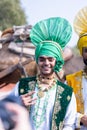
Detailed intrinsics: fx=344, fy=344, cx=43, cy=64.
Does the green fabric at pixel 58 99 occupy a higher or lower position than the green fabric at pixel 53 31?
lower

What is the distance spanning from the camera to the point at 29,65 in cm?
523

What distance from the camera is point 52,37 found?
112 inches

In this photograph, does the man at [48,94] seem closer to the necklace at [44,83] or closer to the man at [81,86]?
the necklace at [44,83]

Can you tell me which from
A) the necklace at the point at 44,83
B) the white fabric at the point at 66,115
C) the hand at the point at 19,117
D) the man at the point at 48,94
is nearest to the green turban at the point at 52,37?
the man at the point at 48,94

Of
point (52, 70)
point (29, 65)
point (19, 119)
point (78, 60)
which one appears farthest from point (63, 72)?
point (19, 119)

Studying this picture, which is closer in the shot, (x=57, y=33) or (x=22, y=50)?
(x=57, y=33)

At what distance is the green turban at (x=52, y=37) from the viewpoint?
2666mm

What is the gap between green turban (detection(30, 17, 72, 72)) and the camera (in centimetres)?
267

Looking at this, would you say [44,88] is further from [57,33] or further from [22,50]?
[22,50]

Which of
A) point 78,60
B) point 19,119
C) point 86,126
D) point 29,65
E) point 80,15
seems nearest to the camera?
point 19,119

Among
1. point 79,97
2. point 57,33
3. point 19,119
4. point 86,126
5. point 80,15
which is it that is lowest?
point 86,126

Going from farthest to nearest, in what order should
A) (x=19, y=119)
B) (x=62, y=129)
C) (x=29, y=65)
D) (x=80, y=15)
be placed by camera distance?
(x=29, y=65) → (x=80, y=15) → (x=62, y=129) → (x=19, y=119)

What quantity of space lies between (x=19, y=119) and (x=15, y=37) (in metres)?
4.92

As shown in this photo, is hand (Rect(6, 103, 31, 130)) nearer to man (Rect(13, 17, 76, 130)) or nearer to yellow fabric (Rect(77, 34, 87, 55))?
man (Rect(13, 17, 76, 130))
